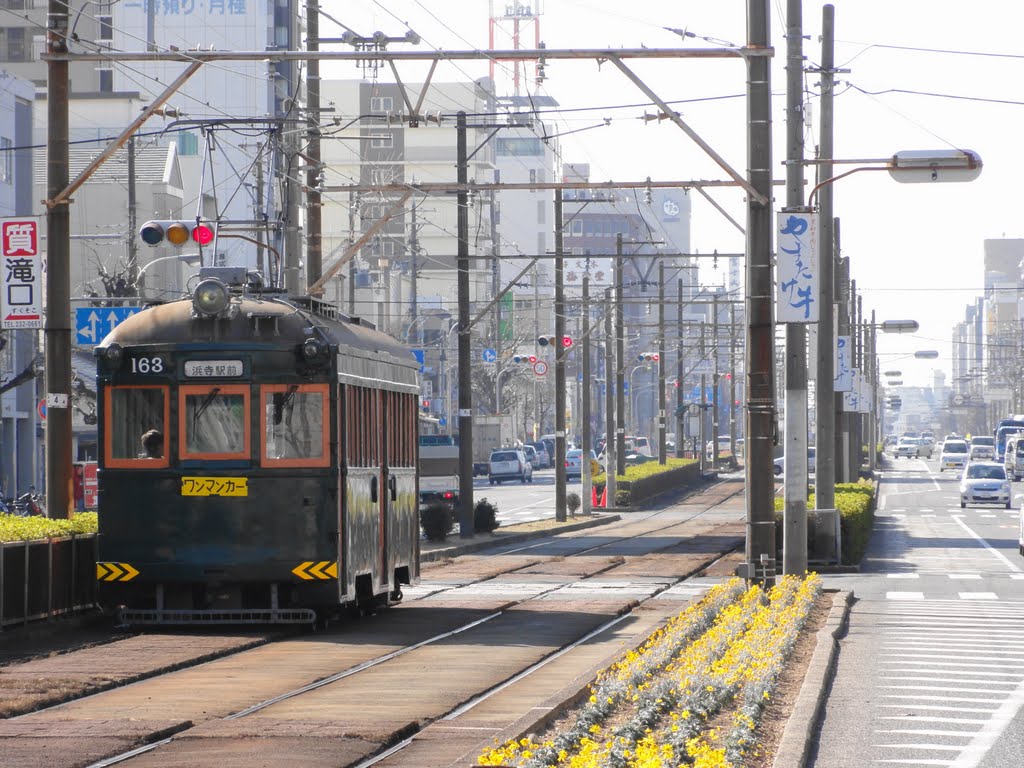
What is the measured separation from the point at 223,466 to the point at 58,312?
3.29 metres

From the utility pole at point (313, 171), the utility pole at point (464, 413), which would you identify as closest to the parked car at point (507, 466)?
the utility pole at point (464, 413)

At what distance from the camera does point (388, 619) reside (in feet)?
64.0

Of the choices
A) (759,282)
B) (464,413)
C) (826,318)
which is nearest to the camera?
(759,282)

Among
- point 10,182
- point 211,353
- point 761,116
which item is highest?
point 10,182

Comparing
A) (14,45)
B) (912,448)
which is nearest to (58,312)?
(14,45)

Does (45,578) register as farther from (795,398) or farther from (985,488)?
(985,488)

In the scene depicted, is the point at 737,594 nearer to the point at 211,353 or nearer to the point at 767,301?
the point at 767,301

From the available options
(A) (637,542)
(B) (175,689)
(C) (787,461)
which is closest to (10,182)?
(A) (637,542)

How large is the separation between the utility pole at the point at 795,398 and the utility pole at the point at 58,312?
855cm

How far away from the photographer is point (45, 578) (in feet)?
56.2

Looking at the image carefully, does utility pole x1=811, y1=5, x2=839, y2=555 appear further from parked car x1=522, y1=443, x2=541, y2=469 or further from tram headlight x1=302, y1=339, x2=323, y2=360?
parked car x1=522, y1=443, x2=541, y2=469

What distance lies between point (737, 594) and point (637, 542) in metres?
20.0

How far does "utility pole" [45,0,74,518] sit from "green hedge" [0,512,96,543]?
485mm

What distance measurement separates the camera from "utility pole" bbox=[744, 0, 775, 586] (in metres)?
21.1
